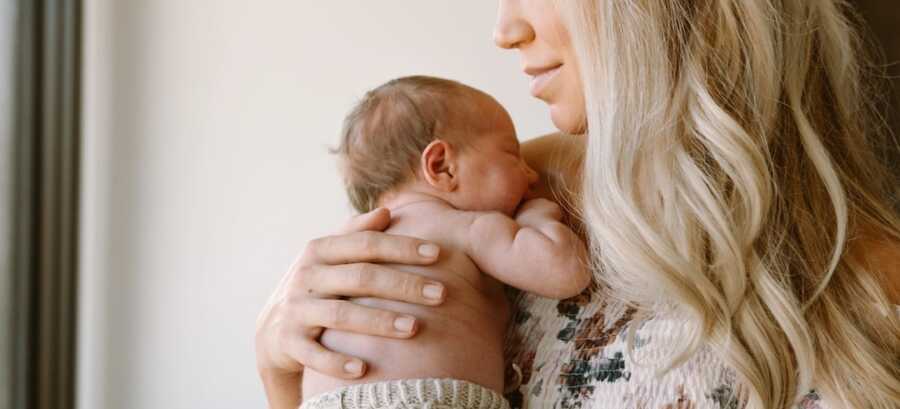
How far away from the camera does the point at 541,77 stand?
131cm

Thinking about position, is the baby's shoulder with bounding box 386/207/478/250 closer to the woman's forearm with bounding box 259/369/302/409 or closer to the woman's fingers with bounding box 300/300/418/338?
the woman's fingers with bounding box 300/300/418/338

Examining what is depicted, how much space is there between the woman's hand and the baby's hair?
0.28ft

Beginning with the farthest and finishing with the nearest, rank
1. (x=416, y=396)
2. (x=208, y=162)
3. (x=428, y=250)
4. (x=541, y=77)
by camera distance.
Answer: (x=208, y=162), (x=541, y=77), (x=428, y=250), (x=416, y=396)

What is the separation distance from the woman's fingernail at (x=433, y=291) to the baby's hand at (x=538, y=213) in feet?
0.54

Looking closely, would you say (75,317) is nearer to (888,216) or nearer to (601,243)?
(601,243)

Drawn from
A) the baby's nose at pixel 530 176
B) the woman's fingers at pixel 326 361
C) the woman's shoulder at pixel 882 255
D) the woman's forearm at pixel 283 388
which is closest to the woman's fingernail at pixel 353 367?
the woman's fingers at pixel 326 361

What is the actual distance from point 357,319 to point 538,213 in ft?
0.92

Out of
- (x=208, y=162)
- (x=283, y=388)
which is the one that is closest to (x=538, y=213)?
(x=283, y=388)

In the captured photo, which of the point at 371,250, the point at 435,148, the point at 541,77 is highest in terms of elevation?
the point at 541,77

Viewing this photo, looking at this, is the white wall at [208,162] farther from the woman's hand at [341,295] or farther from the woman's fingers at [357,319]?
the woman's fingers at [357,319]

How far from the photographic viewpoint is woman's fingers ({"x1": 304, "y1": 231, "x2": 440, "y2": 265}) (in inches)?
47.5

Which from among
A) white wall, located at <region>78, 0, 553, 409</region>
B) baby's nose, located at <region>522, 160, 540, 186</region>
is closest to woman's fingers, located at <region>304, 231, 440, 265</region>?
baby's nose, located at <region>522, 160, 540, 186</region>

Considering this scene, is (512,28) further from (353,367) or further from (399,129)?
(353,367)

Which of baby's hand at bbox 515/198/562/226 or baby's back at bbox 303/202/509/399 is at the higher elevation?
baby's hand at bbox 515/198/562/226
